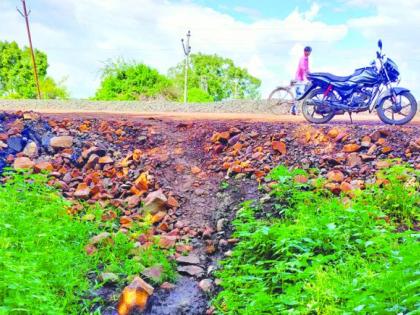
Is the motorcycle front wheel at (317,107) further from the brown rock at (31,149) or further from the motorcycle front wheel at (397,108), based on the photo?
the brown rock at (31,149)

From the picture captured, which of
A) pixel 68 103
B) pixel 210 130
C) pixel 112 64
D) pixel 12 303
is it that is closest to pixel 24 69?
pixel 112 64

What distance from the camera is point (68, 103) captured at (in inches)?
488

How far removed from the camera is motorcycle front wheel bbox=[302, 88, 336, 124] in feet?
22.1

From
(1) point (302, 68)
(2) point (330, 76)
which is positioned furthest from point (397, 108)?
(1) point (302, 68)

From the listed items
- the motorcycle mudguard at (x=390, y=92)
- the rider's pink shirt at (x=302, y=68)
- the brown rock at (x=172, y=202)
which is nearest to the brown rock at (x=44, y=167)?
the brown rock at (x=172, y=202)

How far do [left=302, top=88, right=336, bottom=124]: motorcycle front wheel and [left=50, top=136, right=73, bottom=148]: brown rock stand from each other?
3.18 metres

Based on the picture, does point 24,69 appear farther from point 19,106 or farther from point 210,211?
point 210,211

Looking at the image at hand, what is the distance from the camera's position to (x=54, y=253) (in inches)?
158

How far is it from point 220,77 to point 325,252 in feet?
78.5

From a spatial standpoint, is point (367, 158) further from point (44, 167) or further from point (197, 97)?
point (197, 97)

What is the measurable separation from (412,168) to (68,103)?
30.8 feet

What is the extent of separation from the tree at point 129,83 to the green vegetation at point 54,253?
1401 cm

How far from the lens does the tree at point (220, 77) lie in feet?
88.5

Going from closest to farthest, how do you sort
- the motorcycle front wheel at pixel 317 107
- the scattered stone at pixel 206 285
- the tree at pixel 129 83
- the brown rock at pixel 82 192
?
the scattered stone at pixel 206 285, the brown rock at pixel 82 192, the motorcycle front wheel at pixel 317 107, the tree at pixel 129 83
